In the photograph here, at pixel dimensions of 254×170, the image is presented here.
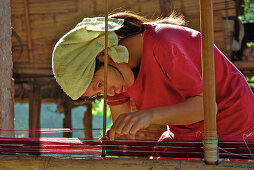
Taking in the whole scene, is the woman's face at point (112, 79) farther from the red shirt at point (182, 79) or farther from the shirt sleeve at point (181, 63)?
the shirt sleeve at point (181, 63)

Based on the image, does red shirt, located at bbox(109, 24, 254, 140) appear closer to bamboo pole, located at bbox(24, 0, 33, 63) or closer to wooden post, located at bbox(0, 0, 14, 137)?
wooden post, located at bbox(0, 0, 14, 137)

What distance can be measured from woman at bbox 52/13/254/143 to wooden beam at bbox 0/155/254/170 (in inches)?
5.9

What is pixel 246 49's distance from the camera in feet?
13.2

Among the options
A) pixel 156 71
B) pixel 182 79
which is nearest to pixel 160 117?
pixel 182 79

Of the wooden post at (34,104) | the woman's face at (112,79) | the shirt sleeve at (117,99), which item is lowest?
the wooden post at (34,104)

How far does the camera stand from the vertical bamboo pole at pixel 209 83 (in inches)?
49.4

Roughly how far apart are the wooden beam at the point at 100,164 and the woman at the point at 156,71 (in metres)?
0.15

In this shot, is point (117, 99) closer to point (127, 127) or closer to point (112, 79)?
point (112, 79)

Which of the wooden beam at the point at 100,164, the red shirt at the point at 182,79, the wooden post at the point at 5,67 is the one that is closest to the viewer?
the wooden beam at the point at 100,164

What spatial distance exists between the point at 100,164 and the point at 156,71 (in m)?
0.50

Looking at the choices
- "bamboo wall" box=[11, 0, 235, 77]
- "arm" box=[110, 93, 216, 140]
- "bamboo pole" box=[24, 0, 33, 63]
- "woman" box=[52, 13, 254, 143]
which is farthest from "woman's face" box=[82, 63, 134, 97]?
"bamboo pole" box=[24, 0, 33, 63]

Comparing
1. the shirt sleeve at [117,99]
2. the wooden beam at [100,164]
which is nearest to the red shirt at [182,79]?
the shirt sleeve at [117,99]

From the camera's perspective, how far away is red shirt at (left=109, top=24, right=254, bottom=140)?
59.4 inches

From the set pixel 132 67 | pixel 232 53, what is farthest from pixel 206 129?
pixel 232 53
